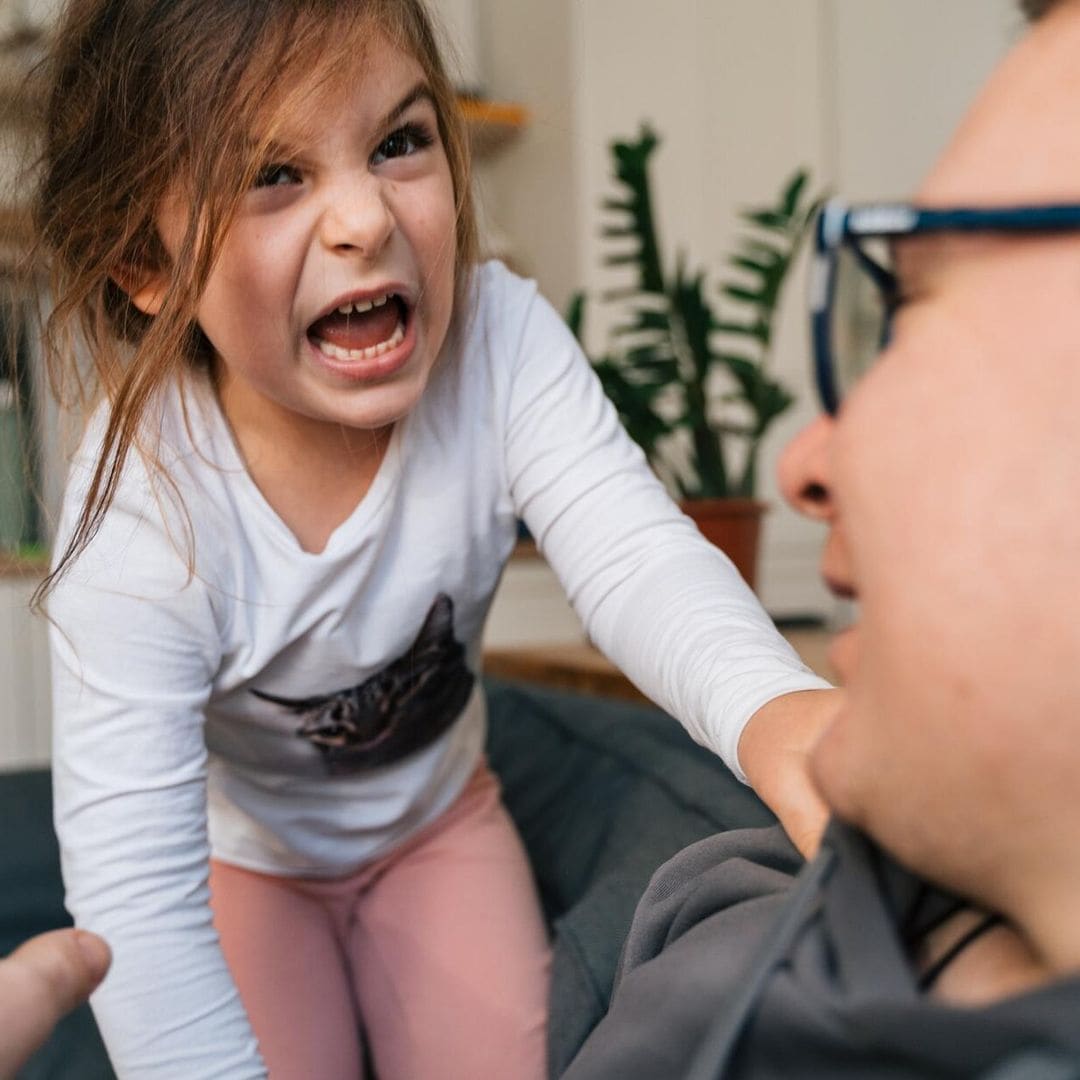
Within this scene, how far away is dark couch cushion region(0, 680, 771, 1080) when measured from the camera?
2.39ft

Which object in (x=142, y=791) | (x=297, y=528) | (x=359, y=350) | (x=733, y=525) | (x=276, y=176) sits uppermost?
(x=276, y=176)

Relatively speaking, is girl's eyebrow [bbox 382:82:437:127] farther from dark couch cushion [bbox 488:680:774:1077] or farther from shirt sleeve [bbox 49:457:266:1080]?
dark couch cushion [bbox 488:680:774:1077]

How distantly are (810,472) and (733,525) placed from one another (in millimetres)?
1295

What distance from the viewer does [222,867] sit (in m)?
1.07

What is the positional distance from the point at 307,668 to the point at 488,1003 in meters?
0.28

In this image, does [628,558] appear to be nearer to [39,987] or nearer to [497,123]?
[39,987]

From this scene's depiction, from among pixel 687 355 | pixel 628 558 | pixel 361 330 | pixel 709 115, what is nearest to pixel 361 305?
pixel 361 330

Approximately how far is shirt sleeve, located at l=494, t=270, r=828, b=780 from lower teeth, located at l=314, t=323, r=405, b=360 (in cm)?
16

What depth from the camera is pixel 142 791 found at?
2.52 feet

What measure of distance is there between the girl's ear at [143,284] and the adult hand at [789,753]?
460 millimetres

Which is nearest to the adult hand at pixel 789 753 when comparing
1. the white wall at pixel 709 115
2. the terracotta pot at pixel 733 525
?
the terracotta pot at pixel 733 525

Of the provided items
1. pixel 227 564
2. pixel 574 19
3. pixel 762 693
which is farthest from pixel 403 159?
pixel 574 19

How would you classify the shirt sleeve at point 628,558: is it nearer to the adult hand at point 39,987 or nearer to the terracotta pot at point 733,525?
the adult hand at point 39,987

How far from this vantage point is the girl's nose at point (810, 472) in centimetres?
37
